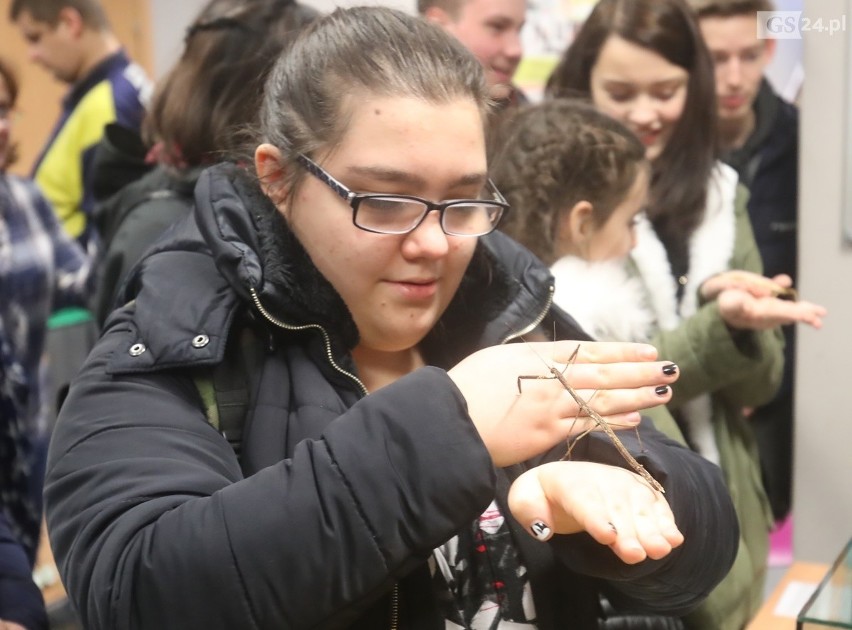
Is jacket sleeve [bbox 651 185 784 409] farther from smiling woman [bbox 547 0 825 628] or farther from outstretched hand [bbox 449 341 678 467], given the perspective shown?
outstretched hand [bbox 449 341 678 467]

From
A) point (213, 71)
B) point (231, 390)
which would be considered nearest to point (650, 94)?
point (213, 71)

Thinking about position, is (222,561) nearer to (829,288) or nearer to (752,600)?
(752,600)

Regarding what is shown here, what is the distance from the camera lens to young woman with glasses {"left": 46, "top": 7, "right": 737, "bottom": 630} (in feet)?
2.36

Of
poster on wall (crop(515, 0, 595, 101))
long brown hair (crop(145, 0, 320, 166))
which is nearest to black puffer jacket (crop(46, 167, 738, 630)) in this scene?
long brown hair (crop(145, 0, 320, 166))

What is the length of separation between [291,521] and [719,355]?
2.68 ft

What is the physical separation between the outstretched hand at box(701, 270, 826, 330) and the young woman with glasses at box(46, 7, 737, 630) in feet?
1.36

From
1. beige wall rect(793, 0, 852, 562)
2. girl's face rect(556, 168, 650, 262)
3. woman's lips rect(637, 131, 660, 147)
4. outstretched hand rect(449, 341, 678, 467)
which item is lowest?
beige wall rect(793, 0, 852, 562)

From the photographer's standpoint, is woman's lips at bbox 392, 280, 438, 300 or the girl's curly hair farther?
the girl's curly hair

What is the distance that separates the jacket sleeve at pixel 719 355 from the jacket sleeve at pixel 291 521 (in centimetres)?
57

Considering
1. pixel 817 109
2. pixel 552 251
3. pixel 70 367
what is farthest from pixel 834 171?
pixel 70 367

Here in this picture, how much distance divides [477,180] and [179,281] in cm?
29

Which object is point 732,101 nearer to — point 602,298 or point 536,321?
point 602,298

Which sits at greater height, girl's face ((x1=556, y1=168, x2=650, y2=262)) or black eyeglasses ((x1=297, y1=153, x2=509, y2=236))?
black eyeglasses ((x1=297, y1=153, x2=509, y2=236))

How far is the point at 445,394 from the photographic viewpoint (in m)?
0.75
